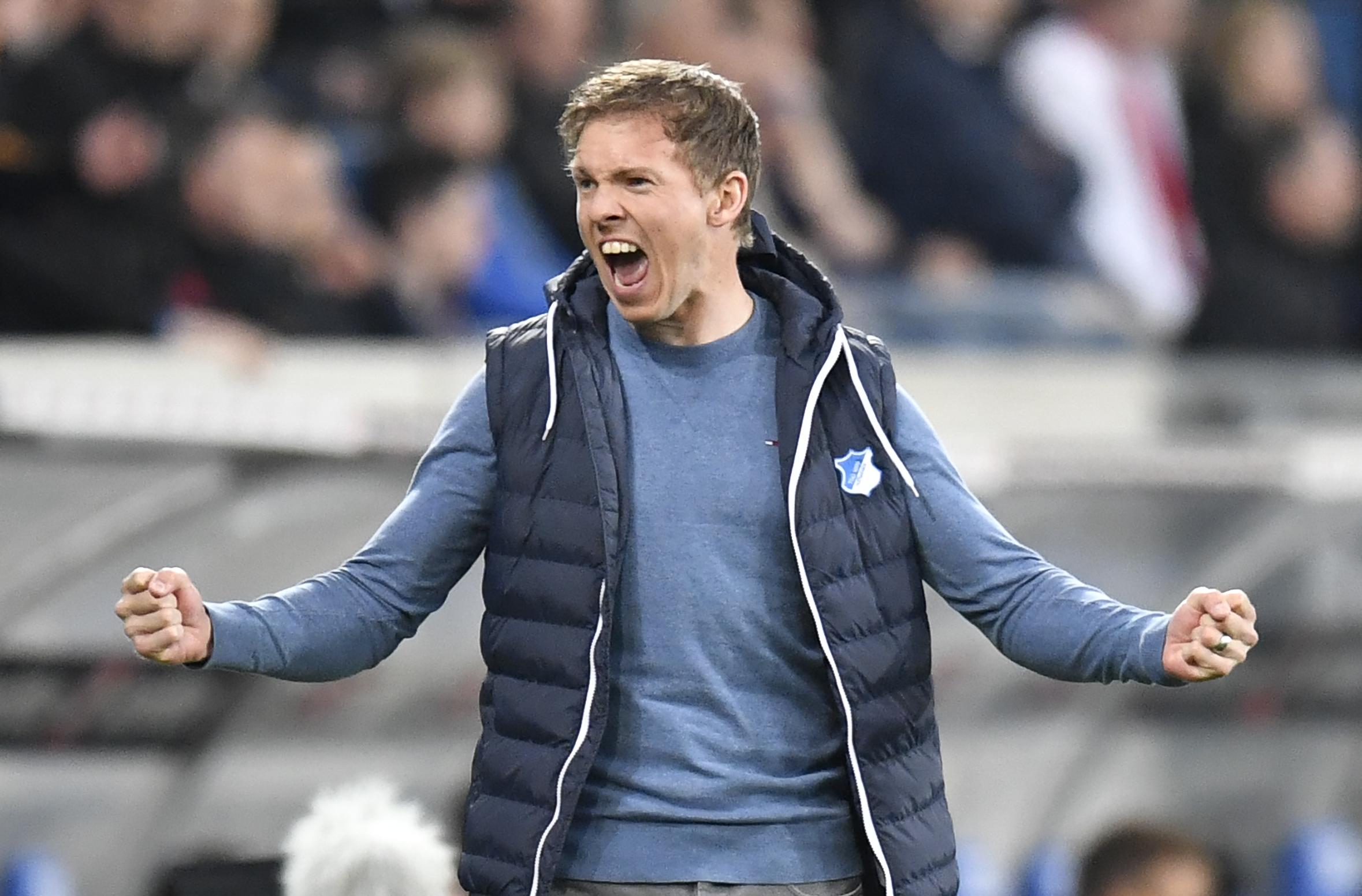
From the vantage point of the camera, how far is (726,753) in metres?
2.41

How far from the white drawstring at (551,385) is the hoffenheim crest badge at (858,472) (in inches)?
12.2

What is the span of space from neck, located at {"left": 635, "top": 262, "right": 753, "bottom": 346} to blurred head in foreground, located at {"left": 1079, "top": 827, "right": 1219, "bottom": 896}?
9.57 ft

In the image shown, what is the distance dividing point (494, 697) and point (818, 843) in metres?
0.38

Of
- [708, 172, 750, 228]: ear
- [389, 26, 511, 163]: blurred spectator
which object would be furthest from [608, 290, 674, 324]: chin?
[389, 26, 511, 163]: blurred spectator

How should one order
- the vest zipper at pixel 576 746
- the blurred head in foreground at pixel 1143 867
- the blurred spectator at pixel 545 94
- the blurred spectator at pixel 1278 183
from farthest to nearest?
the blurred spectator at pixel 1278 183, the blurred spectator at pixel 545 94, the blurred head in foreground at pixel 1143 867, the vest zipper at pixel 576 746

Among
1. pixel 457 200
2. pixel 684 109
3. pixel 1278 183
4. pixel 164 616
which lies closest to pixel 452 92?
pixel 457 200

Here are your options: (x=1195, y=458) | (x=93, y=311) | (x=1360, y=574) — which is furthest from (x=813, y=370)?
(x=1360, y=574)

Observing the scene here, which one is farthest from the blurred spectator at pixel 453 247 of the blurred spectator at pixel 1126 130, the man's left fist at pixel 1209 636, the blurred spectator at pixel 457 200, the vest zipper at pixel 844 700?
the man's left fist at pixel 1209 636

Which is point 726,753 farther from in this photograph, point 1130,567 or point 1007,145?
point 1007,145

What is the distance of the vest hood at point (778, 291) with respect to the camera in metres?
2.52

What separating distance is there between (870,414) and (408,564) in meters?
0.54

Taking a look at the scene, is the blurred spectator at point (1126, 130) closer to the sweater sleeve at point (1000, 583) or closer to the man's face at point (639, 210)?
the sweater sleeve at point (1000, 583)

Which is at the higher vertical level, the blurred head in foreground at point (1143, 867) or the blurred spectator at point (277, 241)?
the blurred spectator at point (277, 241)

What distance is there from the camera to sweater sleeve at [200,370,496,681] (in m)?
2.46
